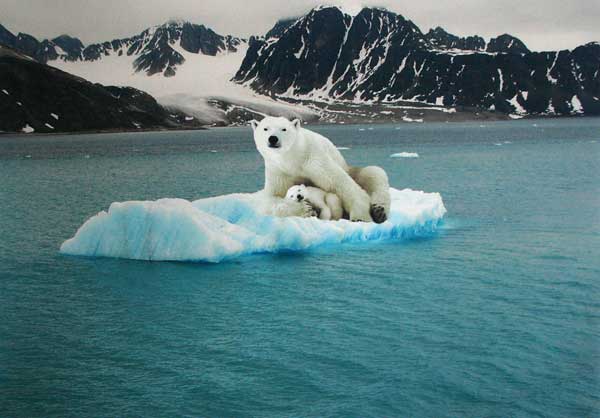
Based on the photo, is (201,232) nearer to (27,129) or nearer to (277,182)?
(277,182)

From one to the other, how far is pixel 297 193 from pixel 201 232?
8.94ft

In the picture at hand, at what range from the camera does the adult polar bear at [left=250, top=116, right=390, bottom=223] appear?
653 inches

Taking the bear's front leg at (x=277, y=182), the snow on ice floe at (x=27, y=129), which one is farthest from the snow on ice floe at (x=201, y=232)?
the snow on ice floe at (x=27, y=129)

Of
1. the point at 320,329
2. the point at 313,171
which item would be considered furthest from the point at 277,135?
the point at 320,329

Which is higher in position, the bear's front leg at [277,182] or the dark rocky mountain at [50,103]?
the dark rocky mountain at [50,103]

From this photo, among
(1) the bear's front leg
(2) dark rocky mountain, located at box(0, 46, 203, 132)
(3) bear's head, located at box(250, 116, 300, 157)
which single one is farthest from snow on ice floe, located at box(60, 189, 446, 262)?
(2) dark rocky mountain, located at box(0, 46, 203, 132)

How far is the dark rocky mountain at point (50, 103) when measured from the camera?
156 m

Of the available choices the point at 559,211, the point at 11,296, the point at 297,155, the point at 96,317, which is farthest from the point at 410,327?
the point at 559,211

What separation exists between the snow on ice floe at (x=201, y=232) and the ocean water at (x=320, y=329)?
43 cm

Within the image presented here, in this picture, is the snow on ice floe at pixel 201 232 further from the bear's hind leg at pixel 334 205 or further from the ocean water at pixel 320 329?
the bear's hind leg at pixel 334 205

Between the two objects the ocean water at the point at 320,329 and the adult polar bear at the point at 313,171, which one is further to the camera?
the adult polar bear at the point at 313,171

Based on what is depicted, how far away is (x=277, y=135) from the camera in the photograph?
53.4 ft

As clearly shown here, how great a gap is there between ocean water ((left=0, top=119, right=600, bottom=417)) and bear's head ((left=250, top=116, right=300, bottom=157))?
2857mm

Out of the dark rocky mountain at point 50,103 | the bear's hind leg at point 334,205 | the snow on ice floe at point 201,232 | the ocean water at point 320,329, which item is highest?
the dark rocky mountain at point 50,103
